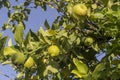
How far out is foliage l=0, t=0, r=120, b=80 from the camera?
6.59ft

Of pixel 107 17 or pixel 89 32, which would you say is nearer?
pixel 107 17

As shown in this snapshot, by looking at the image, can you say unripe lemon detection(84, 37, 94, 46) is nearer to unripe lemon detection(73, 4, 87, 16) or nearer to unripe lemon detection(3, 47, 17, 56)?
unripe lemon detection(73, 4, 87, 16)

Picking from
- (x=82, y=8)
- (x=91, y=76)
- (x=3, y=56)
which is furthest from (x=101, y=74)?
(x=3, y=56)

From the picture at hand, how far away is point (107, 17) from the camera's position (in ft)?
6.98

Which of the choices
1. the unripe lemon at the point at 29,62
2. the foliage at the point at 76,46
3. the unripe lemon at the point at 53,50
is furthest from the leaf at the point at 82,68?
the unripe lemon at the point at 29,62

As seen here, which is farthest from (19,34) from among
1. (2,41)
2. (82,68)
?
(82,68)

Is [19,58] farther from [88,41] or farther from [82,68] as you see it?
[88,41]

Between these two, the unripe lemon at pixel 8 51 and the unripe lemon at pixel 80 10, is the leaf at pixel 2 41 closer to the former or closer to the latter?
the unripe lemon at pixel 8 51

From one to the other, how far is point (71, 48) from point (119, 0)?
47 centimetres

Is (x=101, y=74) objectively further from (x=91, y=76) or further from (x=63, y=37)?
(x=63, y=37)

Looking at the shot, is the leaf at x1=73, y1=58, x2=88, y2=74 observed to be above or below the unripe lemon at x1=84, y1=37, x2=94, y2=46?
below

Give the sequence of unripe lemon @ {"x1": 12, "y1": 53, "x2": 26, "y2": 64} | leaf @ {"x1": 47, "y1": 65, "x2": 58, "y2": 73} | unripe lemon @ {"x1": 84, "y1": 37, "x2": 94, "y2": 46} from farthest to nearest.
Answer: unripe lemon @ {"x1": 84, "y1": 37, "x2": 94, "y2": 46} → leaf @ {"x1": 47, "y1": 65, "x2": 58, "y2": 73} → unripe lemon @ {"x1": 12, "y1": 53, "x2": 26, "y2": 64}

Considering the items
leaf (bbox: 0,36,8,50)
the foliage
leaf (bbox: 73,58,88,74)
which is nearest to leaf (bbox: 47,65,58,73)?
the foliage

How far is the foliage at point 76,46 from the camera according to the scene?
201 centimetres
